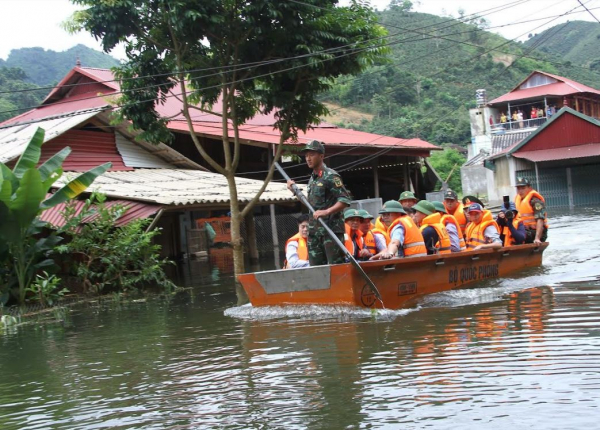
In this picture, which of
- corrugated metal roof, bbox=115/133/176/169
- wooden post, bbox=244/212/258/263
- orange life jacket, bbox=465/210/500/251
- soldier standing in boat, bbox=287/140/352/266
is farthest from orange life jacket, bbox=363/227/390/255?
corrugated metal roof, bbox=115/133/176/169

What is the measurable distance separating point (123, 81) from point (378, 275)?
345 inches

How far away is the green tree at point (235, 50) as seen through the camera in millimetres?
14680

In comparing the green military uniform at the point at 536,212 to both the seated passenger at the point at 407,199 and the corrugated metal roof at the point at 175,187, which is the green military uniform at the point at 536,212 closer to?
the seated passenger at the point at 407,199

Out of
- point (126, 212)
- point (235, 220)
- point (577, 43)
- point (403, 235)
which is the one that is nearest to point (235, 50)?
point (235, 220)

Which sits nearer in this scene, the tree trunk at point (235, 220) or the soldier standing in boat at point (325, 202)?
the soldier standing in boat at point (325, 202)

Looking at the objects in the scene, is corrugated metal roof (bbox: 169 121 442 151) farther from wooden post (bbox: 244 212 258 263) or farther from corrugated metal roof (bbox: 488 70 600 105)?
corrugated metal roof (bbox: 488 70 600 105)

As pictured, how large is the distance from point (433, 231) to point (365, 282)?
7.88 ft

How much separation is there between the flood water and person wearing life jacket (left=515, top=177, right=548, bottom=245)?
9.22 feet

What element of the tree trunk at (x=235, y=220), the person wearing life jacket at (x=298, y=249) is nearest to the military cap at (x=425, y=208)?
the person wearing life jacket at (x=298, y=249)

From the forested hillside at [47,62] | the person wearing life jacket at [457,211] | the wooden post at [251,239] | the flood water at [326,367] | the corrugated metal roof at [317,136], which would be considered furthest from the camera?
the forested hillside at [47,62]

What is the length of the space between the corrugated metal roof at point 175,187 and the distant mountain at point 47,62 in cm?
5426

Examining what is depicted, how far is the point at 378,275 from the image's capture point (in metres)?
9.80

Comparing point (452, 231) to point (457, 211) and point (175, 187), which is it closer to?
point (457, 211)

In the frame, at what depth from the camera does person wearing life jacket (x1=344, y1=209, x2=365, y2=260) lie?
10669mm
